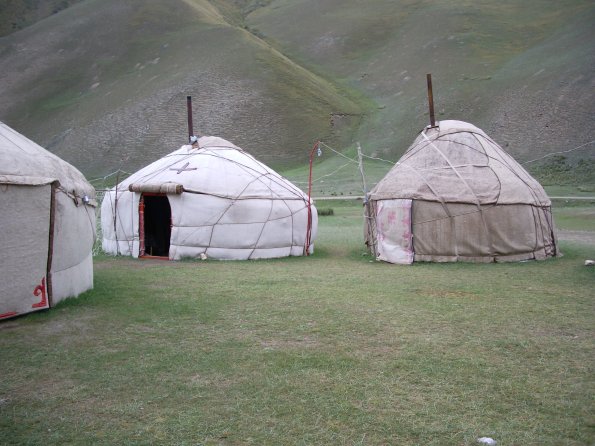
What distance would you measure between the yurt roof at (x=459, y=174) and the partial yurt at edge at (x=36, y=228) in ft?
17.4

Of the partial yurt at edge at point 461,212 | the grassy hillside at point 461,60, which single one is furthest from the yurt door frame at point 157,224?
the grassy hillside at point 461,60

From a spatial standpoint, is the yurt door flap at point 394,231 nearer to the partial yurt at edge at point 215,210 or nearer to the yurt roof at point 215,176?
the partial yurt at edge at point 215,210

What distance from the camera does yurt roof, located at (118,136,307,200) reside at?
35.2 feet

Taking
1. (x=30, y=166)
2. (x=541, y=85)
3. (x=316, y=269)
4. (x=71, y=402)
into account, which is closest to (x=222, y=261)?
(x=316, y=269)

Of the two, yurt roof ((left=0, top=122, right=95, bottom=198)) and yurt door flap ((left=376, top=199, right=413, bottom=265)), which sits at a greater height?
yurt roof ((left=0, top=122, right=95, bottom=198))

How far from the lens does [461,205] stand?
9562 mm

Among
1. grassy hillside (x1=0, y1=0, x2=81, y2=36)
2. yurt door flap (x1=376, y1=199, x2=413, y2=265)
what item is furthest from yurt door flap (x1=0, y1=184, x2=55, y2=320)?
grassy hillside (x1=0, y1=0, x2=81, y2=36)

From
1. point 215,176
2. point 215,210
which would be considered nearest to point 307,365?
point 215,210

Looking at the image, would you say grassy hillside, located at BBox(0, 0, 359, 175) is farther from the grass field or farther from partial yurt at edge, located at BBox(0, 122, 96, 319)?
the grass field

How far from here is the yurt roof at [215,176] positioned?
35.2 ft

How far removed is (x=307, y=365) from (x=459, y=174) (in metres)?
6.47

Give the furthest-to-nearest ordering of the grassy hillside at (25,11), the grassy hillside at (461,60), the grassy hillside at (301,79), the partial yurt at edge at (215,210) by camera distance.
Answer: the grassy hillside at (25,11) → the grassy hillside at (301,79) → the grassy hillside at (461,60) → the partial yurt at edge at (215,210)

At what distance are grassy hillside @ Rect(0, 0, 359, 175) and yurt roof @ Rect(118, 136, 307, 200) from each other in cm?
2891

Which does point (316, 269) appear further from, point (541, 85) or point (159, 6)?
point (159, 6)
